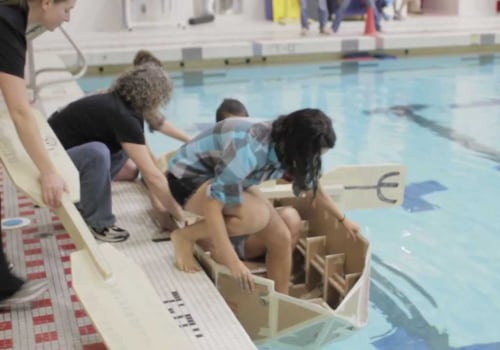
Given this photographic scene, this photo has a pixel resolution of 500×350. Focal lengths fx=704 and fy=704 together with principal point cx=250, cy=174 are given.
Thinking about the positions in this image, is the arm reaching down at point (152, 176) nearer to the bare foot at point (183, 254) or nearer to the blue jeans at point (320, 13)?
the bare foot at point (183, 254)

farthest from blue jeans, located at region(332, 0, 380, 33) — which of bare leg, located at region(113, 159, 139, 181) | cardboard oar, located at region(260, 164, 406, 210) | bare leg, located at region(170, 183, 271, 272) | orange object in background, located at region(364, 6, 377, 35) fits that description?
bare leg, located at region(170, 183, 271, 272)

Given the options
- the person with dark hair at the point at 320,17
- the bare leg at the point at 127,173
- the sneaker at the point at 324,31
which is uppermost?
the person with dark hair at the point at 320,17

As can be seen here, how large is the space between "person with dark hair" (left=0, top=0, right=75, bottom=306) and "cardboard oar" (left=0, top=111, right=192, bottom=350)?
0.20ft

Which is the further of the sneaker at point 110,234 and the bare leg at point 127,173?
the bare leg at point 127,173

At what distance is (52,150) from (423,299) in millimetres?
1485

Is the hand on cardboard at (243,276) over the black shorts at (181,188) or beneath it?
beneath

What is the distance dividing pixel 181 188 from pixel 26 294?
59cm

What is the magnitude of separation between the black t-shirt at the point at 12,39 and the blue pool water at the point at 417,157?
1382mm

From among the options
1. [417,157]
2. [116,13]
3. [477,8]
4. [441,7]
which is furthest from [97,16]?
[477,8]

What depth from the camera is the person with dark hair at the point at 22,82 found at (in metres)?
1.81

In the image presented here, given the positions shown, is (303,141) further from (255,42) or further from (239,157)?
(255,42)

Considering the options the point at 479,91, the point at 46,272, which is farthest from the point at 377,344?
the point at 479,91

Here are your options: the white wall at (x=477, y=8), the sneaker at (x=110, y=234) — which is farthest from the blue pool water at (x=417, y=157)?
the white wall at (x=477, y=8)

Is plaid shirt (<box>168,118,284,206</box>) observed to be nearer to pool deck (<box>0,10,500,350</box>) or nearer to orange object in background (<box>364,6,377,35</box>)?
pool deck (<box>0,10,500,350</box>)
